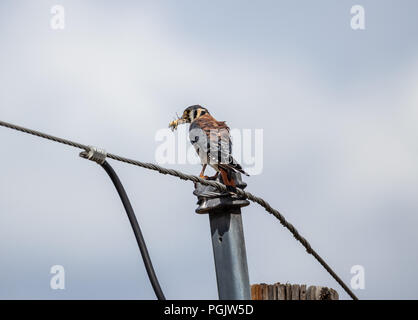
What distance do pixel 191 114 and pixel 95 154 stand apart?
13.1ft

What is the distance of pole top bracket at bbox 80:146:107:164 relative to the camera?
4.97 metres

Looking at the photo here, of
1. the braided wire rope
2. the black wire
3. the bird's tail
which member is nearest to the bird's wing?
the bird's tail

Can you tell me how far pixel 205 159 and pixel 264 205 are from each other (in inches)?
76.0

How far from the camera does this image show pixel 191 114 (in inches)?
351

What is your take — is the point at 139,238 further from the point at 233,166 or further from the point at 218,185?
the point at 233,166

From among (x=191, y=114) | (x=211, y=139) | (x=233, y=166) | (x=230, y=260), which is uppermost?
(x=191, y=114)

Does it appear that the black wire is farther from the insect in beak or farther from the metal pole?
the insect in beak

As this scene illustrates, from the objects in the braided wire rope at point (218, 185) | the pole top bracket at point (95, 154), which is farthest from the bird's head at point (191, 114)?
the pole top bracket at point (95, 154)

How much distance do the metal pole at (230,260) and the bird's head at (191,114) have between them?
3.30 m

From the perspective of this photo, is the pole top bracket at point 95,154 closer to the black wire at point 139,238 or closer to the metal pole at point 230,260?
the black wire at point 139,238

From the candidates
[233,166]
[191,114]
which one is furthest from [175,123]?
[233,166]

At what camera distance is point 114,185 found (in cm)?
500

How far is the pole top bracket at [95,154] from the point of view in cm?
497

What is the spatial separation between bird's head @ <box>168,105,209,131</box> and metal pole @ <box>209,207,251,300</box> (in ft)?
10.8
